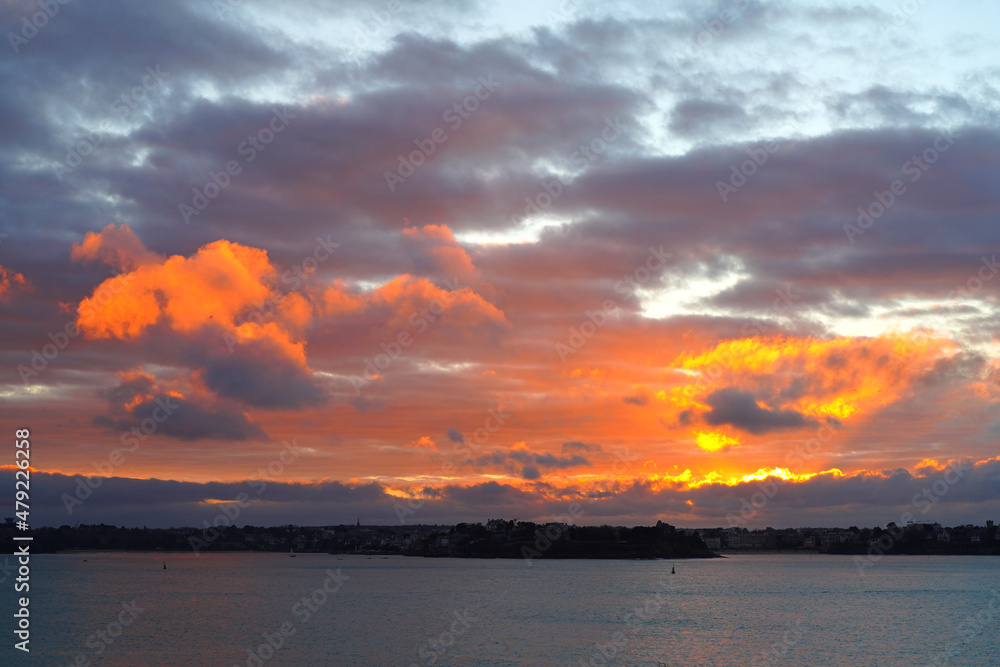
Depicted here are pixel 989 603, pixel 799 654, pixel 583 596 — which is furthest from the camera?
pixel 583 596

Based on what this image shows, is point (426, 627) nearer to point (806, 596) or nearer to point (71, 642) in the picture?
point (71, 642)

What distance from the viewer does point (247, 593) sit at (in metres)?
164

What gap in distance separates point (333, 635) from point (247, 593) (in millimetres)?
75804

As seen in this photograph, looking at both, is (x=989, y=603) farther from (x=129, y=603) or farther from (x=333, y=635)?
(x=129, y=603)

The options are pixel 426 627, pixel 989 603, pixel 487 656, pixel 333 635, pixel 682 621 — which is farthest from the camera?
pixel 989 603

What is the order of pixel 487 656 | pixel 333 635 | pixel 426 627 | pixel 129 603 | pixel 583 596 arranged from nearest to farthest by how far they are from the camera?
pixel 487 656 < pixel 333 635 < pixel 426 627 < pixel 129 603 < pixel 583 596

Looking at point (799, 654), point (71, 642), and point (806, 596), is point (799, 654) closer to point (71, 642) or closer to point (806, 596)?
point (71, 642)

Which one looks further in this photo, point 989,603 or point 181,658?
point 989,603

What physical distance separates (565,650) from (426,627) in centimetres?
2441

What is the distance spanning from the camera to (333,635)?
315ft

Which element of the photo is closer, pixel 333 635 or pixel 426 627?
pixel 333 635

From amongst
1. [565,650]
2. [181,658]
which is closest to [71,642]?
[181,658]

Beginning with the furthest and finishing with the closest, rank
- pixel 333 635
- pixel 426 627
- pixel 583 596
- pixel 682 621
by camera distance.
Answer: pixel 583 596 → pixel 682 621 → pixel 426 627 → pixel 333 635

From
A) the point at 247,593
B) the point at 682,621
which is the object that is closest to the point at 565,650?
the point at 682,621
